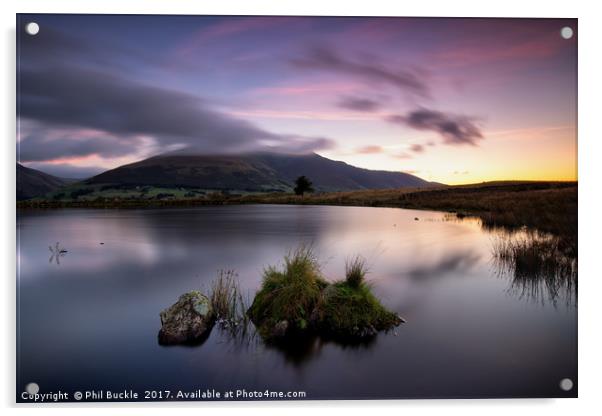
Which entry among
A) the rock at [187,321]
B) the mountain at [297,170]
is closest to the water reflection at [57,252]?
the mountain at [297,170]

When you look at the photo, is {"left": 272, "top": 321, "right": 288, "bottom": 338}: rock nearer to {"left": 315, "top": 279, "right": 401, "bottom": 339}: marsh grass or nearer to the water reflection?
{"left": 315, "top": 279, "right": 401, "bottom": 339}: marsh grass

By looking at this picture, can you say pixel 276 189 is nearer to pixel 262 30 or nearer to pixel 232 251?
pixel 232 251

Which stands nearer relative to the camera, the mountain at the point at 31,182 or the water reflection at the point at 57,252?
the mountain at the point at 31,182

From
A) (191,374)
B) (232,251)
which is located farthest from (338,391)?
(232,251)

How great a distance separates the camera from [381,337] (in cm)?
356

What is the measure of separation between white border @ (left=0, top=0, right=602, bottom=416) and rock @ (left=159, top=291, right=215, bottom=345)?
1.57 m

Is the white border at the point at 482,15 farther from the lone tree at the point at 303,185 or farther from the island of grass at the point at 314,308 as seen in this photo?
the lone tree at the point at 303,185

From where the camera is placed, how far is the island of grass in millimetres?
3521

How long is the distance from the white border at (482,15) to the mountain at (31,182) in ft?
0.33

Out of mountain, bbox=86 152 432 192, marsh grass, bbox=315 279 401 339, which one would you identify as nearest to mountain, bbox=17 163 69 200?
mountain, bbox=86 152 432 192

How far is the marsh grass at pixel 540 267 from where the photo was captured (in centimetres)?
447

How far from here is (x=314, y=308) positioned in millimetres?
3602
